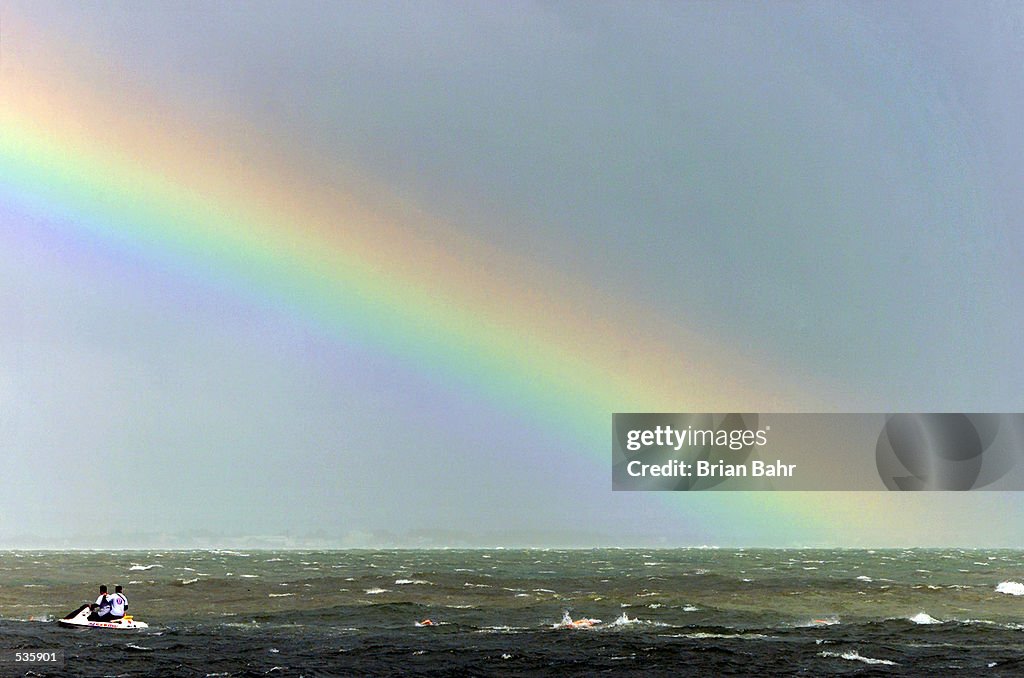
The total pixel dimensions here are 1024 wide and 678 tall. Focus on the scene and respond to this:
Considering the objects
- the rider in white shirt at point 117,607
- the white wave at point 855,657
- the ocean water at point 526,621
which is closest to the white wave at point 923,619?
the ocean water at point 526,621

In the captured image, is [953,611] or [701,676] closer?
[701,676]

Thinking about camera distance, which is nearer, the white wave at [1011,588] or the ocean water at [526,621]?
the ocean water at [526,621]

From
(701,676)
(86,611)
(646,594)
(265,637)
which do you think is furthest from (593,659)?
(86,611)

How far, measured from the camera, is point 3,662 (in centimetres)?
3131

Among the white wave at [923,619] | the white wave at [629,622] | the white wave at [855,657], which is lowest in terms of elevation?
the white wave at [855,657]

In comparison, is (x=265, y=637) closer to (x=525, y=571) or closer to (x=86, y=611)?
(x=86, y=611)

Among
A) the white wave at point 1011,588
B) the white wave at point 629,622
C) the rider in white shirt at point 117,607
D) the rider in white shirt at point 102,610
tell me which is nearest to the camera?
the rider in white shirt at point 102,610

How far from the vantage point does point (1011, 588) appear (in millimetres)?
51875

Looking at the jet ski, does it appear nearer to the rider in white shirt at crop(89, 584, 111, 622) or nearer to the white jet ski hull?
the white jet ski hull

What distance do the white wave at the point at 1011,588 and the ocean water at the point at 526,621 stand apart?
10cm

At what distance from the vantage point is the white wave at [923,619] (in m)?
41.1

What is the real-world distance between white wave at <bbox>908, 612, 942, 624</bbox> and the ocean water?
0.13 m

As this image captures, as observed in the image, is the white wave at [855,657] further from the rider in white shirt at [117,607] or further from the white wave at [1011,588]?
the rider in white shirt at [117,607]

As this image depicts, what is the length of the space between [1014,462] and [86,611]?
37.1 meters
